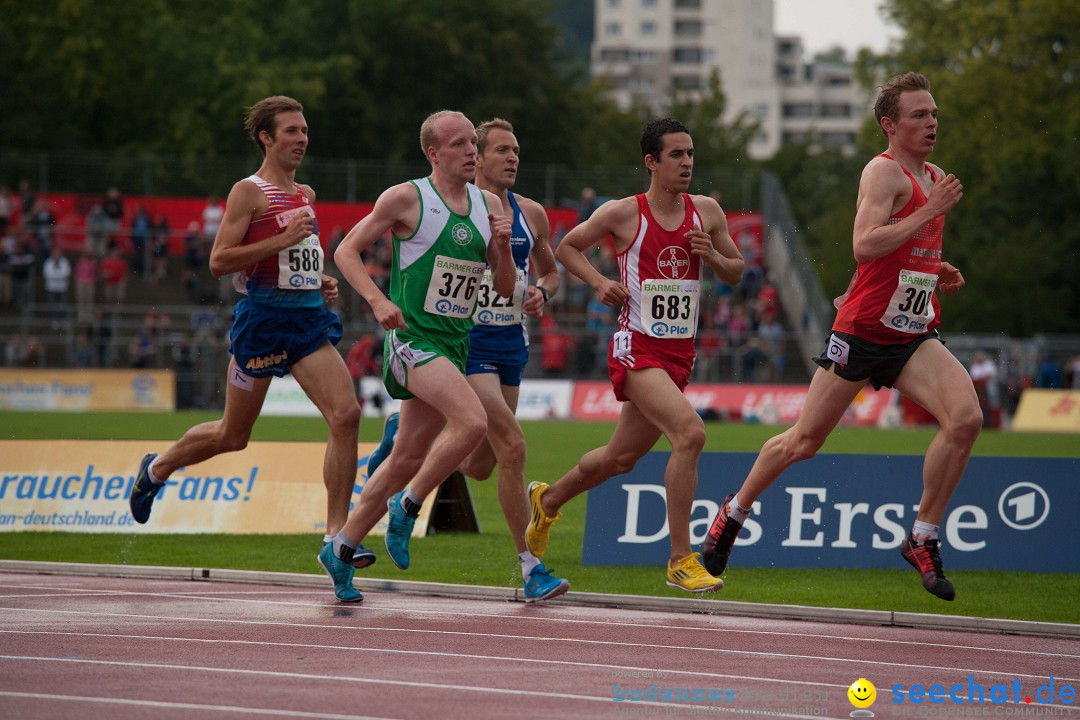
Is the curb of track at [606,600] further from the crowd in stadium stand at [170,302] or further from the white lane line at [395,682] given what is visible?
the crowd in stadium stand at [170,302]

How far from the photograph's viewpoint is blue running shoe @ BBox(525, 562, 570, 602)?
8812mm

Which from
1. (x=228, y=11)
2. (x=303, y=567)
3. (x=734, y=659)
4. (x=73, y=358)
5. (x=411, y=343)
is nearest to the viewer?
(x=734, y=659)

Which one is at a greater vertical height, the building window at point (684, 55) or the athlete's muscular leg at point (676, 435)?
the building window at point (684, 55)

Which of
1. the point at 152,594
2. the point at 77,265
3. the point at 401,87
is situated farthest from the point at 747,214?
the point at 152,594

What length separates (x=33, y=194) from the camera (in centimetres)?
3531

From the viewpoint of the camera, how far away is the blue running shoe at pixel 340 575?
341 inches

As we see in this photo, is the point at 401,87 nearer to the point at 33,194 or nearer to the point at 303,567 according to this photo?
the point at 33,194

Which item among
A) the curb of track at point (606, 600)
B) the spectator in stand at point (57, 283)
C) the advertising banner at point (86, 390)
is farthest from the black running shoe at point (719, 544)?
the spectator in stand at point (57, 283)

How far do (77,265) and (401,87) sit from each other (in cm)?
2477

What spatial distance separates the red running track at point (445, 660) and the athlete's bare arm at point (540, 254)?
2103 millimetres

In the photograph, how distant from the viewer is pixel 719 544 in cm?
891

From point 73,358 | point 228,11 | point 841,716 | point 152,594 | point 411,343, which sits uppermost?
point 228,11

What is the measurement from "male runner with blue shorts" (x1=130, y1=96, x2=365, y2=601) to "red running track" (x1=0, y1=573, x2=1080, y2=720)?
102cm

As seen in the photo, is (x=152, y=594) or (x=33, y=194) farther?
(x=33, y=194)
